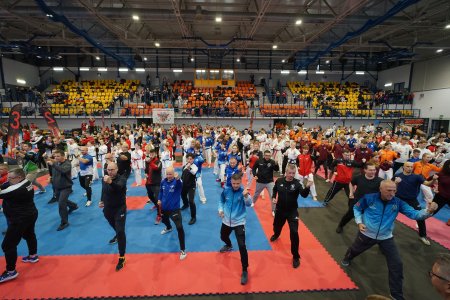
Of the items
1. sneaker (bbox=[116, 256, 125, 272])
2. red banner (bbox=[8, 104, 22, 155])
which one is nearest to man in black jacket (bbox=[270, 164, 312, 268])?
sneaker (bbox=[116, 256, 125, 272])

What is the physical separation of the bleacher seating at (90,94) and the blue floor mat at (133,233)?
1807 cm

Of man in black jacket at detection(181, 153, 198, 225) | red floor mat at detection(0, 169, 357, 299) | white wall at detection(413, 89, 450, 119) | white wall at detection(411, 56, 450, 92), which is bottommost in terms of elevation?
red floor mat at detection(0, 169, 357, 299)

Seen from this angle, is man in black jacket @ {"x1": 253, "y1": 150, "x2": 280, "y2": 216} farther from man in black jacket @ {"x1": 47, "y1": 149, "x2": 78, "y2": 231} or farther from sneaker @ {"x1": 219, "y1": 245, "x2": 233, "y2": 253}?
man in black jacket @ {"x1": 47, "y1": 149, "x2": 78, "y2": 231}

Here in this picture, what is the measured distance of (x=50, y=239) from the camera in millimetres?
5938

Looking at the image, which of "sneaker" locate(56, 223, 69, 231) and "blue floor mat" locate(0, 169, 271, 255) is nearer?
"blue floor mat" locate(0, 169, 271, 255)

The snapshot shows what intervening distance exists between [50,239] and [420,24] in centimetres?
2251

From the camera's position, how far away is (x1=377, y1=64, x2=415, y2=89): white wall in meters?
27.3

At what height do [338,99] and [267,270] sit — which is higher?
[338,99]

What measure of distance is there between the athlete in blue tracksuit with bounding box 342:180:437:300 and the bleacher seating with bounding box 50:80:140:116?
76.9 feet

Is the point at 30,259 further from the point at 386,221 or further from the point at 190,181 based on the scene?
the point at 386,221

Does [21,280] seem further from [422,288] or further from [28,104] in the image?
[28,104]

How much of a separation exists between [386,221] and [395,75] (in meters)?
32.1

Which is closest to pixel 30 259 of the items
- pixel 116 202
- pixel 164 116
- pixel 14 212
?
pixel 14 212

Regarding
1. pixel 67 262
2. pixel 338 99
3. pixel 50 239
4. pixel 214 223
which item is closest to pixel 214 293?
pixel 214 223
